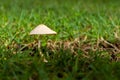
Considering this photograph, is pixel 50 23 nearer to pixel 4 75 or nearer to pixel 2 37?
pixel 2 37

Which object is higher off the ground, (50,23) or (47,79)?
(50,23)

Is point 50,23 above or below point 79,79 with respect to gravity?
above

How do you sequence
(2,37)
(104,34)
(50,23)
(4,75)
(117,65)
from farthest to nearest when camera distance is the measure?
(50,23), (104,34), (2,37), (117,65), (4,75)

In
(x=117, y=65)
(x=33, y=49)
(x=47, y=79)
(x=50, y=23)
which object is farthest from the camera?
(x=50, y=23)

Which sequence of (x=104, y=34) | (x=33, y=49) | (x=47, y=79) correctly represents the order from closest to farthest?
(x=47, y=79) → (x=33, y=49) → (x=104, y=34)

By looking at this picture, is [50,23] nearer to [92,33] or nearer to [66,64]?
[92,33]

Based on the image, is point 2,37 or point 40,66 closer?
point 40,66

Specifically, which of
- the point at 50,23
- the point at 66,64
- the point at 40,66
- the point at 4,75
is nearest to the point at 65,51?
the point at 66,64

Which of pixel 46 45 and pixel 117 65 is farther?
pixel 46 45

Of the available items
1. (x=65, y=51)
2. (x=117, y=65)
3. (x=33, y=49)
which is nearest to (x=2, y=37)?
(x=33, y=49)
